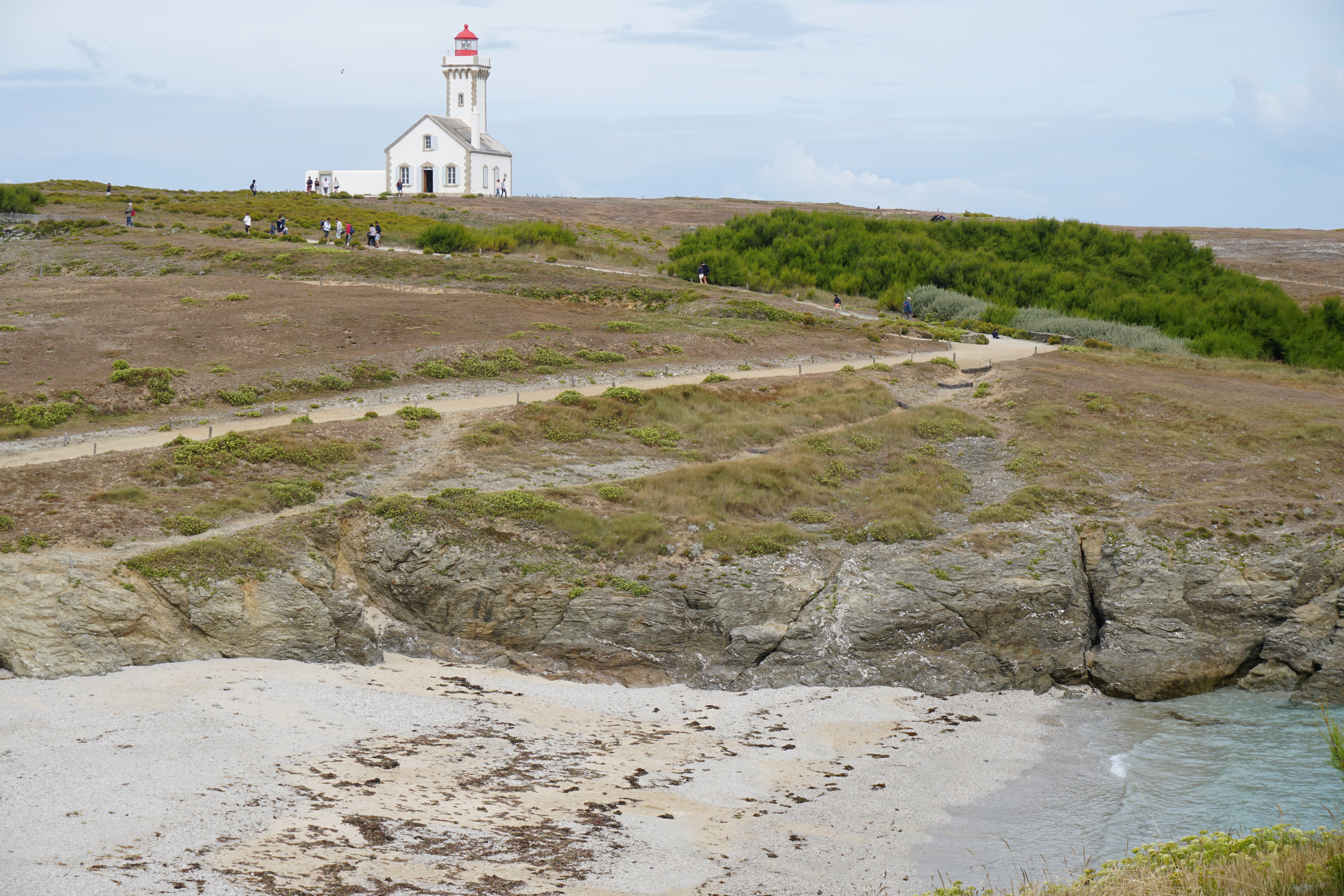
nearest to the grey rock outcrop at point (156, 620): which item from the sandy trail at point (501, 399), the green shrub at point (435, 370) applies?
the sandy trail at point (501, 399)

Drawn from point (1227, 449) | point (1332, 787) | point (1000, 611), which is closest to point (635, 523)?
point (1000, 611)

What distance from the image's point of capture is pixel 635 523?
23.8 metres

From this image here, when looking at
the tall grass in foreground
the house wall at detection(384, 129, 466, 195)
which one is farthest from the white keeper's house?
the tall grass in foreground

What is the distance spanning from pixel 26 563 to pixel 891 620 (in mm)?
16386

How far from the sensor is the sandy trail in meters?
26.2

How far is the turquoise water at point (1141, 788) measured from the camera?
15555mm

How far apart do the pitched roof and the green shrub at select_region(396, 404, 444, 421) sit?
71644mm

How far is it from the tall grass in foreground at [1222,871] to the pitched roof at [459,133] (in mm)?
92278

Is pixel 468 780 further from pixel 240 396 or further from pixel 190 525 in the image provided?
pixel 240 396

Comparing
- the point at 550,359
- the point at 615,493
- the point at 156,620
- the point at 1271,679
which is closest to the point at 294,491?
the point at 156,620

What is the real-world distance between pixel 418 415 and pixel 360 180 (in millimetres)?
78311

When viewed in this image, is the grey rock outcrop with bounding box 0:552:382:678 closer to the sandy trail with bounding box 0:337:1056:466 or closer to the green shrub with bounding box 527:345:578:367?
the sandy trail with bounding box 0:337:1056:466

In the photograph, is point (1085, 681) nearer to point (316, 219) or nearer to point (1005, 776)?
point (1005, 776)

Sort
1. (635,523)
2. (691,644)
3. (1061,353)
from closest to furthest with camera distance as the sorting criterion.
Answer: (691,644), (635,523), (1061,353)
